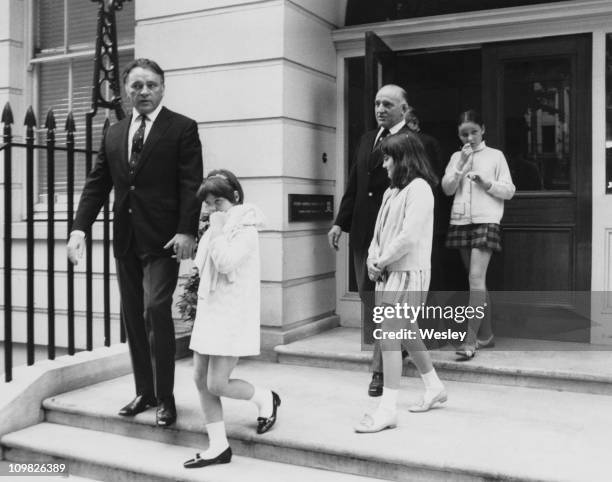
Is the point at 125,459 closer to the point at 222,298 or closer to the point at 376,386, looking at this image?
the point at 222,298

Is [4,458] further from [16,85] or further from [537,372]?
[16,85]

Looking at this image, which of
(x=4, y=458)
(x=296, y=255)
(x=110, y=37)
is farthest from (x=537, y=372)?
(x=110, y=37)

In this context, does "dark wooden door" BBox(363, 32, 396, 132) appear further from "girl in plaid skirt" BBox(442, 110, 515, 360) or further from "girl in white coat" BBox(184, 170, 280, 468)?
"girl in white coat" BBox(184, 170, 280, 468)

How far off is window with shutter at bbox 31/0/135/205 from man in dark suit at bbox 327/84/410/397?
3229mm

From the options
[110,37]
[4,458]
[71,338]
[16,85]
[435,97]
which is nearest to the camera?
[4,458]

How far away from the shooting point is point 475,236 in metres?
5.42

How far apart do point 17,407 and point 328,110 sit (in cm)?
366

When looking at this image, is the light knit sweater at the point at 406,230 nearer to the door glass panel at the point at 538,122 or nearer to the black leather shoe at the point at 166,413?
the black leather shoe at the point at 166,413

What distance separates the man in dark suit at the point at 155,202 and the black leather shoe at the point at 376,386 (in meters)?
1.30

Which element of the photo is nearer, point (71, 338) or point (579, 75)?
point (71, 338)

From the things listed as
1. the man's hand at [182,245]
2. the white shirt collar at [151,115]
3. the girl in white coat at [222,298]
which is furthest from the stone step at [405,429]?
the white shirt collar at [151,115]

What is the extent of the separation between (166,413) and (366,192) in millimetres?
2009

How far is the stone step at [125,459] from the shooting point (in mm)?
3768

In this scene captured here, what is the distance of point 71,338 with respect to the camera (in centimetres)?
514
